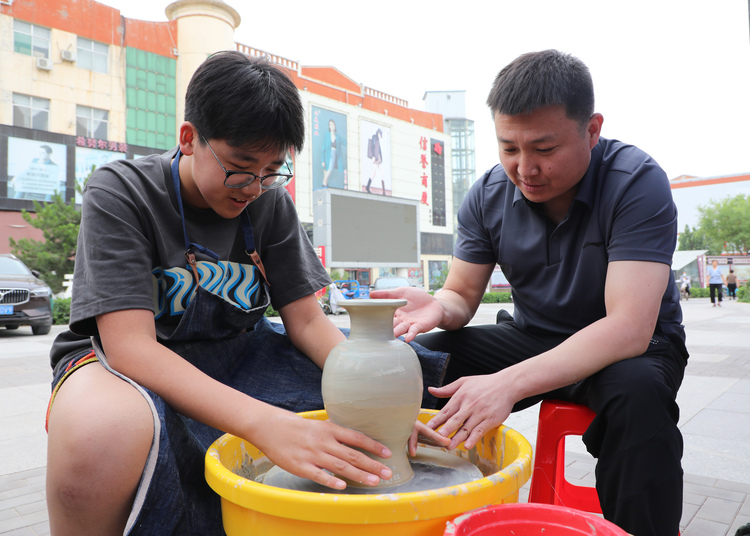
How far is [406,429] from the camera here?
41.6 inches

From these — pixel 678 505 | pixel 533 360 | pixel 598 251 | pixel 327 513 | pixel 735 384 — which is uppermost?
pixel 598 251

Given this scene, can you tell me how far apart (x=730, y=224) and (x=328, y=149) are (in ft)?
92.7

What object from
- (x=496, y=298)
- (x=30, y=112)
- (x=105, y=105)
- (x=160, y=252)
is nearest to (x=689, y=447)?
(x=160, y=252)

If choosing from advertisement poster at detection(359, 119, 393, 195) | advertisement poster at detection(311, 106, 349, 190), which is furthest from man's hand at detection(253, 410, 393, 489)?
advertisement poster at detection(359, 119, 393, 195)

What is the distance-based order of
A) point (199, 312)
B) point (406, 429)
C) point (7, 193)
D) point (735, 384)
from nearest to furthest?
point (406, 429) → point (199, 312) → point (735, 384) → point (7, 193)

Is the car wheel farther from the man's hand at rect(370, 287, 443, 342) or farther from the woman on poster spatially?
the woman on poster

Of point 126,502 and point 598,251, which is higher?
point 598,251

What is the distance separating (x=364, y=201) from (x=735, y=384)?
13112mm

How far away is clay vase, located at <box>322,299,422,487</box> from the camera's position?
990 mm

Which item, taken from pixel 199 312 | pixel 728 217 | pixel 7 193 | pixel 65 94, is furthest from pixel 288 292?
pixel 728 217

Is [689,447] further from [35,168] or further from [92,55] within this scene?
[92,55]

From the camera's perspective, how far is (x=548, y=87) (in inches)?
58.9

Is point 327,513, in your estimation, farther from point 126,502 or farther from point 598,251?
point 598,251

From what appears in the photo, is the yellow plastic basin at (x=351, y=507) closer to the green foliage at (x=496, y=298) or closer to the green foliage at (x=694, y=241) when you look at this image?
the green foliage at (x=496, y=298)
